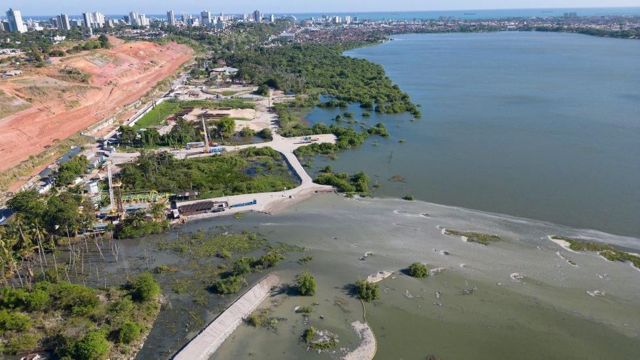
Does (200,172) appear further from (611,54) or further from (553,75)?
(611,54)

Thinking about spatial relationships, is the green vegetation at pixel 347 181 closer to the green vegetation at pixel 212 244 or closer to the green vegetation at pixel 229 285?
the green vegetation at pixel 212 244

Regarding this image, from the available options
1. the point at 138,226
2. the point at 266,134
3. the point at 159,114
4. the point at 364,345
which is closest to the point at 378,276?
the point at 364,345

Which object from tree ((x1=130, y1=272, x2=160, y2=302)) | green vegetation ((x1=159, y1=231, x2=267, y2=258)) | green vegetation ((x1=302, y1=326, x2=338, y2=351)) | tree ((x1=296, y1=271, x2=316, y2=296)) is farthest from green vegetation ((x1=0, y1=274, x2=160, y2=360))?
green vegetation ((x1=302, y1=326, x2=338, y2=351))

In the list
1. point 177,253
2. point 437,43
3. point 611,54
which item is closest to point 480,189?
point 177,253

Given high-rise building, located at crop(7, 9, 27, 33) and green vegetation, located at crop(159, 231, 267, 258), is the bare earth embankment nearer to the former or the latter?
green vegetation, located at crop(159, 231, 267, 258)

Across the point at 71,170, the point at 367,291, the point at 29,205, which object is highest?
the point at 29,205

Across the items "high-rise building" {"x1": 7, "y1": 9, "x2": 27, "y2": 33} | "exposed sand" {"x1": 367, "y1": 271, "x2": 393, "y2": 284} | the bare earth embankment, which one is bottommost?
"exposed sand" {"x1": 367, "y1": 271, "x2": 393, "y2": 284}

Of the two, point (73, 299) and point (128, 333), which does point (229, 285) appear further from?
point (73, 299)
